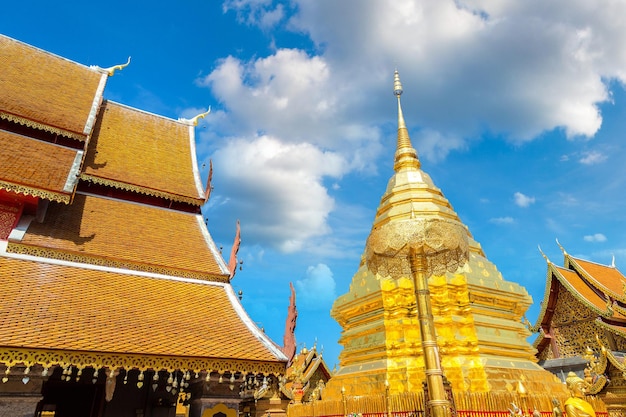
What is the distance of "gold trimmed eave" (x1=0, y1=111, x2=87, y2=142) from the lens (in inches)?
336

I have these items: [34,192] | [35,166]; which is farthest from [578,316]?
[35,166]

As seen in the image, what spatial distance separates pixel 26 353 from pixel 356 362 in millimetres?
7279

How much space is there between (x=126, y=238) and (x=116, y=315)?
2426mm

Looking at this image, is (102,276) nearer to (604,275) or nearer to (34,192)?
(34,192)

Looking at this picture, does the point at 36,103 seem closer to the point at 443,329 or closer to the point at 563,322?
the point at 443,329

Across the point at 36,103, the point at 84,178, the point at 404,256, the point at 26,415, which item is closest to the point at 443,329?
the point at 404,256

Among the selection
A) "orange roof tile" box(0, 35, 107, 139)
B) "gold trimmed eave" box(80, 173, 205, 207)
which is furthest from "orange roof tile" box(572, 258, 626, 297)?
"orange roof tile" box(0, 35, 107, 139)

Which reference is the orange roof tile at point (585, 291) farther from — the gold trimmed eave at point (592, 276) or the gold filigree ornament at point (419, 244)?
the gold filigree ornament at point (419, 244)

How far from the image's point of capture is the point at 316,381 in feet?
56.0

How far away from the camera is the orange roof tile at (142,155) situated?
9727mm

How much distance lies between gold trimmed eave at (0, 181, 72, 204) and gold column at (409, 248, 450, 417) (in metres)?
5.92

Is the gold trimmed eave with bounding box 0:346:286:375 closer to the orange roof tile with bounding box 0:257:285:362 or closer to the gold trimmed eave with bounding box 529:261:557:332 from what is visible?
the orange roof tile with bounding box 0:257:285:362

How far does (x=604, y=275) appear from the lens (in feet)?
53.0

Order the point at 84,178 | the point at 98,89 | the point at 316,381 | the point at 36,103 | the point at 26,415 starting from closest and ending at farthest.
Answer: the point at 26,415
the point at 84,178
the point at 36,103
the point at 98,89
the point at 316,381
